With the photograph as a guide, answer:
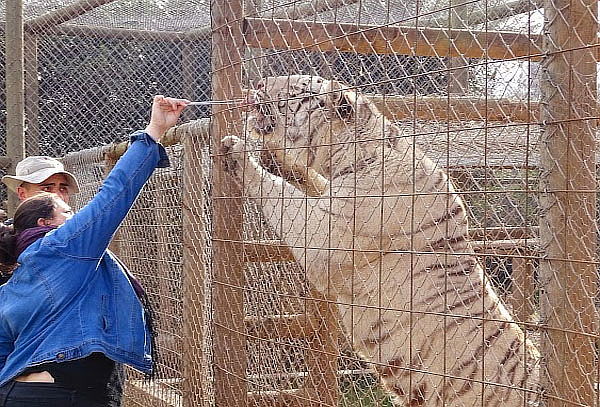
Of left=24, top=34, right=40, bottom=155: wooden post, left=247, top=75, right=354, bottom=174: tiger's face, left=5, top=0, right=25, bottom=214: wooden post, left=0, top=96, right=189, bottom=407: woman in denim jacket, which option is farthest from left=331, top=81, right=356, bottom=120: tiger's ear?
left=24, top=34, right=40, bottom=155: wooden post

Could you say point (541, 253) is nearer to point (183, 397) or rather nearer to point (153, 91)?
point (183, 397)

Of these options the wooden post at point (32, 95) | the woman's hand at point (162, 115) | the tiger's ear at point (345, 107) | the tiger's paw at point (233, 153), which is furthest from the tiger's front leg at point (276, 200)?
the wooden post at point (32, 95)

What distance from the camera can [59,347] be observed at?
2699 millimetres

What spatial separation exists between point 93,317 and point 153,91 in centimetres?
507

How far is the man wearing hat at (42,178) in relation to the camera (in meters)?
3.62

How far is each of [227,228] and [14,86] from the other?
113 inches

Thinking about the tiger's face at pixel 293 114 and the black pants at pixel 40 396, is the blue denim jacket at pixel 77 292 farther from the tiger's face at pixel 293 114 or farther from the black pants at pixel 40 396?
the tiger's face at pixel 293 114

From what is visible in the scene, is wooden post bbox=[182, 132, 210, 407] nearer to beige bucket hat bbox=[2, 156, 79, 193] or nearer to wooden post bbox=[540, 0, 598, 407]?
beige bucket hat bbox=[2, 156, 79, 193]

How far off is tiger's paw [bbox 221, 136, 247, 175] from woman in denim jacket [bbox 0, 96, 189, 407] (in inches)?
27.7

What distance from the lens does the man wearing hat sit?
3621 millimetres

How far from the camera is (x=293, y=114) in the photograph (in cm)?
358

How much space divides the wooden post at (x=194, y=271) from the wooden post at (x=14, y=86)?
202 cm

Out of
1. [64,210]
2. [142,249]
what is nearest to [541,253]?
[64,210]

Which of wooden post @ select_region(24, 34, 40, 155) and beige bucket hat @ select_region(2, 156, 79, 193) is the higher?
wooden post @ select_region(24, 34, 40, 155)
